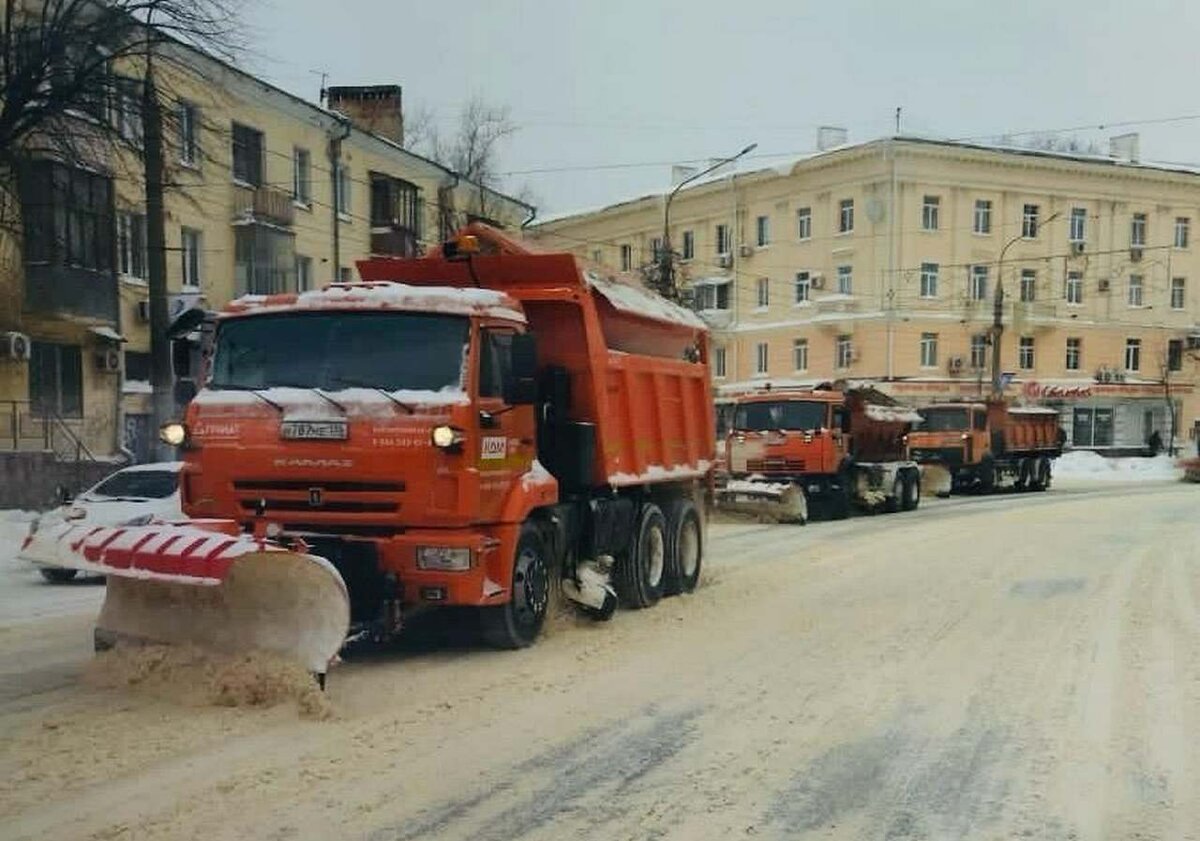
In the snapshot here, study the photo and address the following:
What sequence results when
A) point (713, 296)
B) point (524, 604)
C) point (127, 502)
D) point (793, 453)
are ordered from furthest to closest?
point (713, 296) → point (793, 453) → point (127, 502) → point (524, 604)

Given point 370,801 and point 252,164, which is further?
point 252,164

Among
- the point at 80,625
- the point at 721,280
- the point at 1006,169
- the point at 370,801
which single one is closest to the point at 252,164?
the point at 80,625

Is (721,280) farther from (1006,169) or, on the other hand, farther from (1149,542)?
(1149,542)

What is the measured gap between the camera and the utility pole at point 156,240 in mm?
16547

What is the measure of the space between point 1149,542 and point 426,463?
529 inches

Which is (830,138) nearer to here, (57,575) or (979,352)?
(979,352)

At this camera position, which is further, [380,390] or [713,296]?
[713,296]

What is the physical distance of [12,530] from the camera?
1575 centimetres

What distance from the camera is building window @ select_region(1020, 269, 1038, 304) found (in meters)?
54.2

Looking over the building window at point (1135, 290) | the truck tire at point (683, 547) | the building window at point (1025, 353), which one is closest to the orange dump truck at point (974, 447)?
the truck tire at point (683, 547)

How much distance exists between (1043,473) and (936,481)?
6.13m

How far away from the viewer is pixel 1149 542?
1673 centimetres

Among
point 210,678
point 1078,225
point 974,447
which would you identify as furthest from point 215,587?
point 1078,225

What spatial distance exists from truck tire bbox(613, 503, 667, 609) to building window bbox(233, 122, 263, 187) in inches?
820
